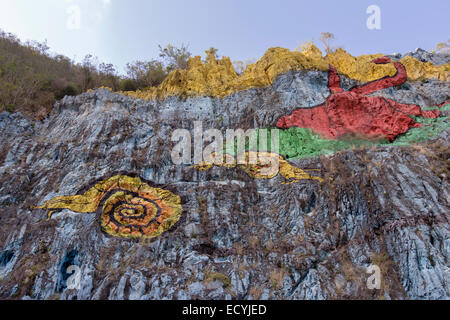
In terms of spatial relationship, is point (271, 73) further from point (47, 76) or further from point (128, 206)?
point (47, 76)

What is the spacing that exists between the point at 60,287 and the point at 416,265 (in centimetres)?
1141

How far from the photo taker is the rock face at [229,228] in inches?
344

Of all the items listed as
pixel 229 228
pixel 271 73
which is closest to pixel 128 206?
pixel 229 228

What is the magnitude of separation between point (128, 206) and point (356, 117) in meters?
12.9

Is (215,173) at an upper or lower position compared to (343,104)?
lower

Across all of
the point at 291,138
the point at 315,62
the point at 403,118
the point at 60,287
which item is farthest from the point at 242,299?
the point at 315,62

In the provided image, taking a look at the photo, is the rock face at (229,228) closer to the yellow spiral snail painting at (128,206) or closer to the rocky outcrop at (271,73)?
the yellow spiral snail painting at (128,206)

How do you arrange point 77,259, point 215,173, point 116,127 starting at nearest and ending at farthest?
point 77,259 → point 215,173 → point 116,127

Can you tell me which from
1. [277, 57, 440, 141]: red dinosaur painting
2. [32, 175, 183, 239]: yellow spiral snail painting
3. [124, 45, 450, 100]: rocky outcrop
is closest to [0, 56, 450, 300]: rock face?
[32, 175, 183, 239]: yellow spiral snail painting

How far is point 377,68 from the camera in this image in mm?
18359

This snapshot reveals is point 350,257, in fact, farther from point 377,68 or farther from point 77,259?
point 377,68

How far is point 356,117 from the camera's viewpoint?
1554 centimetres

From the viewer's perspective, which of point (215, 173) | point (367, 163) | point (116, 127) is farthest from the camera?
point (116, 127)

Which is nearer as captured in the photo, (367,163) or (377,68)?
(367,163)
